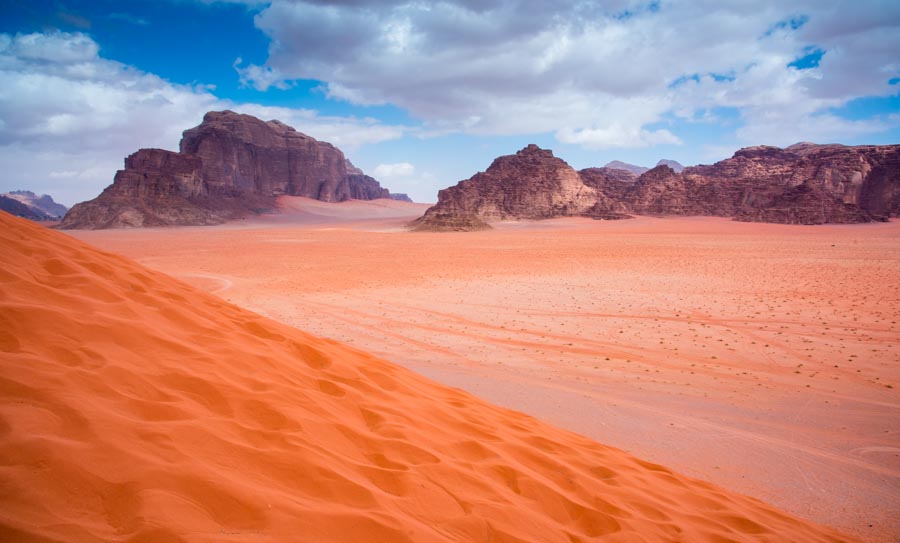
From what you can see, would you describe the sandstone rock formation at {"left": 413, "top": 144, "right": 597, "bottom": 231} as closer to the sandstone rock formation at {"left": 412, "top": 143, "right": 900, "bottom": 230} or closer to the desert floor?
the sandstone rock formation at {"left": 412, "top": 143, "right": 900, "bottom": 230}

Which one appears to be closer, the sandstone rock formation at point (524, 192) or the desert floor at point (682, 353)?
the desert floor at point (682, 353)

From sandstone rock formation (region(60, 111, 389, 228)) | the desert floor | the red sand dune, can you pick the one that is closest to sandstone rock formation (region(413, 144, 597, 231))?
sandstone rock formation (region(60, 111, 389, 228))

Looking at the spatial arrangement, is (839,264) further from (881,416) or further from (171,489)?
(171,489)

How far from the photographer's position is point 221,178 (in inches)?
4040

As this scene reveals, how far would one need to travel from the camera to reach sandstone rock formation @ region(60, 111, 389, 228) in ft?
241

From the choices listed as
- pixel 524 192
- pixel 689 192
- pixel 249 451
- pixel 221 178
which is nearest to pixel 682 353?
pixel 249 451

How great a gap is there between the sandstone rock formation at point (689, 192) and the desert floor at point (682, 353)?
48009 mm

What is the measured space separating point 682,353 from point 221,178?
11043 cm

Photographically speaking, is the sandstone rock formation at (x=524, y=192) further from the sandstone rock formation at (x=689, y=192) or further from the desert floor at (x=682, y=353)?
the desert floor at (x=682, y=353)

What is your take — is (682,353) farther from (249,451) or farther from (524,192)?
(524,192)

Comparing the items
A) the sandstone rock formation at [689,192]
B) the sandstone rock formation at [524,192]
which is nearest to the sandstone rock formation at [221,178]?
the sandstone rock formation at [689,192]

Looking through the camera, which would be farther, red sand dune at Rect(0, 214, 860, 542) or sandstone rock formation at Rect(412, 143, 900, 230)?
sandstone rock formation at Rect(412, 143, 900, 230)

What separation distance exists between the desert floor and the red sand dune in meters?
1.09

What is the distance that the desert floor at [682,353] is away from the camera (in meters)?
4.62
